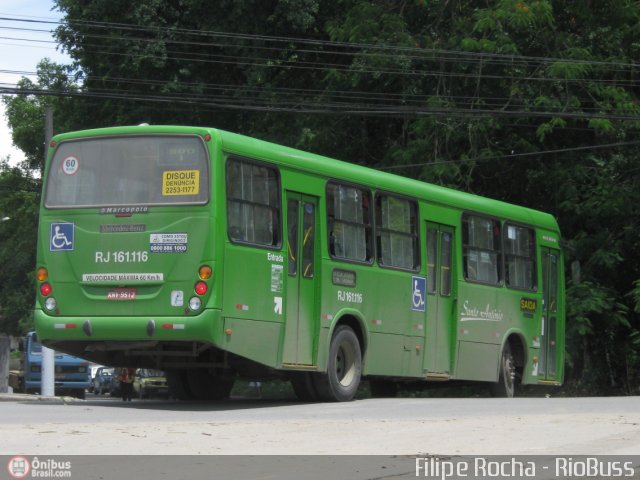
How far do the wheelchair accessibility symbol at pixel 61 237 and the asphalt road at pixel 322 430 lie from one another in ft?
6.39

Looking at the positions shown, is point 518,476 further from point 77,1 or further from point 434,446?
point 77,1

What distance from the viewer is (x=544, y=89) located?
28.2 m

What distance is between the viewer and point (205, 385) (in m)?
17.6

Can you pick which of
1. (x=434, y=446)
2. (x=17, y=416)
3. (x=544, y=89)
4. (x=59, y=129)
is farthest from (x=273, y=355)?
(x=59, y=129)

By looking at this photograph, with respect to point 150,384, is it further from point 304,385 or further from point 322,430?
point 322,430

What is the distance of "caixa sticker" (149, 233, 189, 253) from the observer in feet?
46.7

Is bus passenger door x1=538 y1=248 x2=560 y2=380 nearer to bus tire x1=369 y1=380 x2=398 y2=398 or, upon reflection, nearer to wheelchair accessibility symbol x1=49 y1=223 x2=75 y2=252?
bus tire x1=369 y1=380 x2=398 y2=398

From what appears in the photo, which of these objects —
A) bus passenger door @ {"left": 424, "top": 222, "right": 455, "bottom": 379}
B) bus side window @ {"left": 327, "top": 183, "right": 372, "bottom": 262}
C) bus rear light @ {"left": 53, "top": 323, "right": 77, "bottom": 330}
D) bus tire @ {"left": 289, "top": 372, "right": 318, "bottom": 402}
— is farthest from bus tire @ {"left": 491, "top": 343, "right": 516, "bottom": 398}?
bus rear light @ {"left": 53, "top": 323, "right": 77, "bottom": 330}

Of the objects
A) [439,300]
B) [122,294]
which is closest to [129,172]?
[122,294]

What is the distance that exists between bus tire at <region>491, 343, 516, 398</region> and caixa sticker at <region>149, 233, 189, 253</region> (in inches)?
331

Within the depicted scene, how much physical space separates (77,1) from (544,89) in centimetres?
1333

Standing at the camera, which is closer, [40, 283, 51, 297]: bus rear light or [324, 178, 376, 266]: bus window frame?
[40, 283, 51, 297]: bus rear light

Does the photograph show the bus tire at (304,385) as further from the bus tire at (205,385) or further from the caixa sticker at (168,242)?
the caixa sticker at (168,242)

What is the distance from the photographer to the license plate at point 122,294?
1441 cm
